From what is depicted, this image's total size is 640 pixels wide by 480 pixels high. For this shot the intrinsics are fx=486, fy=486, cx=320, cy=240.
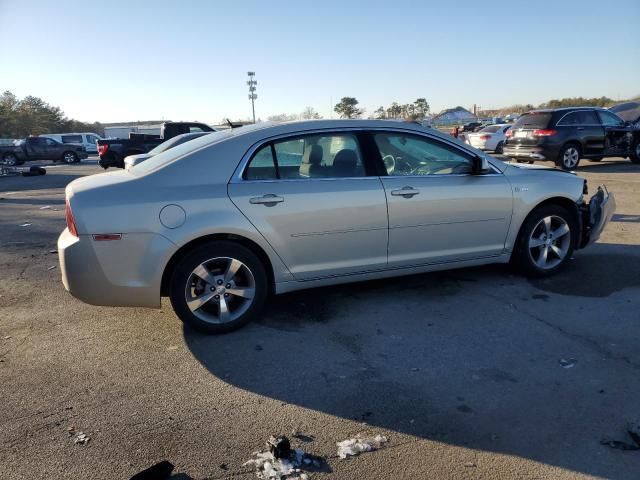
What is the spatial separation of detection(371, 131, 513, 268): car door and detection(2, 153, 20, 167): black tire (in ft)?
103

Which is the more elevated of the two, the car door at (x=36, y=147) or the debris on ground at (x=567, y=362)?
the car door at (x=36, y=147)

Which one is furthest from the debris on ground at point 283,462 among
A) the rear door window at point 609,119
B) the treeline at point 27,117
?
the treeline at point 27,117

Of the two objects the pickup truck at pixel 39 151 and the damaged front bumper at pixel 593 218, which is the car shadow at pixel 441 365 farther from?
the pickup truck at pixel 39 151

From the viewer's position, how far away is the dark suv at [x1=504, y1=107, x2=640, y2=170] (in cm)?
1367

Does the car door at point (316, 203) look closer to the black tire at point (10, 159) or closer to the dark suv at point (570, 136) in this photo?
the dark suv at point (570, 136)

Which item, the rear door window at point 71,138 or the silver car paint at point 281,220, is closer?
the silver car paint at point 281,220

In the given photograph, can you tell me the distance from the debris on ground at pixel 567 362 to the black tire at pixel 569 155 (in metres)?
11.9

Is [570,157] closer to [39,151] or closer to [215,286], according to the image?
[215,286]

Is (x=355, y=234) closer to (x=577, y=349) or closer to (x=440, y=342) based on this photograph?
(x=440, y=342)

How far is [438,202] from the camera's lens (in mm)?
4395

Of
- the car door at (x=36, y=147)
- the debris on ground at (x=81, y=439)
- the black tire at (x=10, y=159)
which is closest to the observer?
the debris on ground at (x=81, y=439)

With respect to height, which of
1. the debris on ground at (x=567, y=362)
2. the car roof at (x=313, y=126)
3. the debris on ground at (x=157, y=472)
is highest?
the car roof at (x=313, y=126)

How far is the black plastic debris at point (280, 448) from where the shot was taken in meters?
2.46

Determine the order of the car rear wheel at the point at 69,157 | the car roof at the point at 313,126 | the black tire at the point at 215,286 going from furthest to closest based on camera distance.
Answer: the car rear wheel at the point at 69,157, the car roof at the point at 313,126, the black tire at the point at 215,286
